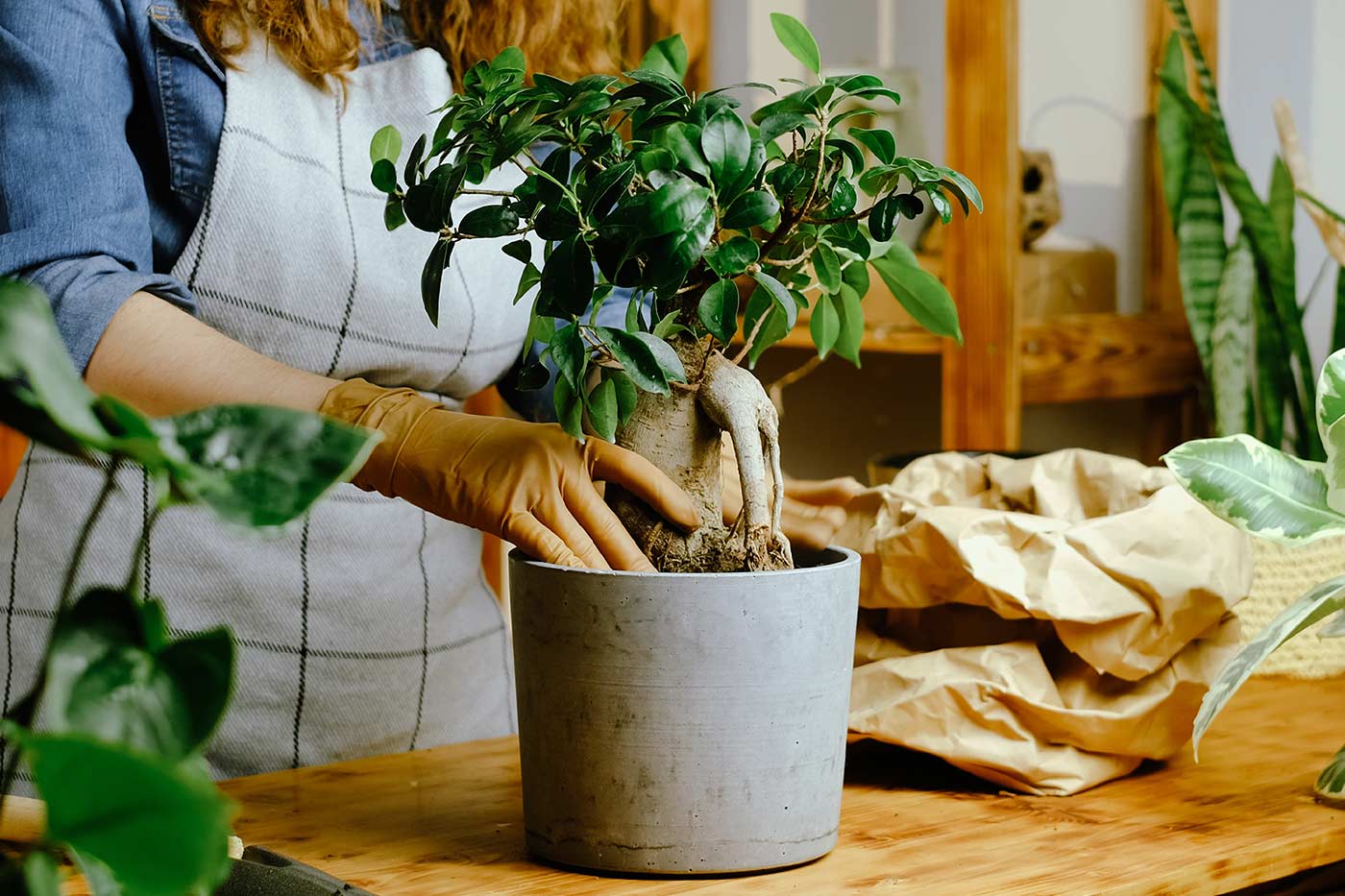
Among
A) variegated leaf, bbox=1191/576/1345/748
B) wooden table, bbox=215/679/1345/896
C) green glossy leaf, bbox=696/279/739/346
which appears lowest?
wooden table, bbox=215/679/1345/896

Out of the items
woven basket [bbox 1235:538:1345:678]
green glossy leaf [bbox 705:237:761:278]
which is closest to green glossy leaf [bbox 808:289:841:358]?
green glossy leaf [bbox 705:237:761:278]

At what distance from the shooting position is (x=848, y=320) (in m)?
0.88

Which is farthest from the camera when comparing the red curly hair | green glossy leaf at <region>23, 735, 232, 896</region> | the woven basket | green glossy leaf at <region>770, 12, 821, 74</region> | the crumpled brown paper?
the woven basket

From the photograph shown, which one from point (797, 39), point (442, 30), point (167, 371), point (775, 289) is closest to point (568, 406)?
point (775, 289)

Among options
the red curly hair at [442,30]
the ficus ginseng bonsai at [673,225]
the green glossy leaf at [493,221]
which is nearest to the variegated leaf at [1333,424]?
the ficus ginseng bonsai at [673,225]

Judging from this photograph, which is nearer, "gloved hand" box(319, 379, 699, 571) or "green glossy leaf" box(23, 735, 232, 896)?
"green glossy leaf" box(23, 735, 232, 896)

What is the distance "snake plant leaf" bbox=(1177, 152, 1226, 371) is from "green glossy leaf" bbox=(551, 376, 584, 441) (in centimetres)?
140

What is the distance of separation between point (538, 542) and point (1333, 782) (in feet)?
1.64

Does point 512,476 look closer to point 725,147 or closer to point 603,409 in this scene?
point 603,409

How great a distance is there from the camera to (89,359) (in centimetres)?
92

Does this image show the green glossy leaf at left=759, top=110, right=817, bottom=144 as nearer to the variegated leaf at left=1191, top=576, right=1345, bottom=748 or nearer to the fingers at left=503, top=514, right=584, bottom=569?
the fingers at left=503, top=514, right=584, bottom=569

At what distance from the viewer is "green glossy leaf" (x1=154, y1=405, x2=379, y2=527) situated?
0.97 feet

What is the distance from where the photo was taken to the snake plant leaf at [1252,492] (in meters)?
0.78

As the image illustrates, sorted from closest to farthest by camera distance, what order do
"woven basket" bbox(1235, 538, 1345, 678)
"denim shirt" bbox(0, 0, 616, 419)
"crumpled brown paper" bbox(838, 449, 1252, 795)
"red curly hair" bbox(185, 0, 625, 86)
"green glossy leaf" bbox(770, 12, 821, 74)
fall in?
1. "green glossy leaf" bbox(770, 12, 821, 74)
2. "crumpled brown paper" bbox(838, 449, 1252, 795)
3. "denim shirt" bbox(0, 0, 616, 419)
4. "red curly hair" bbox(185, 0, 625, 86)
5. "woven basket" bbox(1235, 538, 1345, 678)
